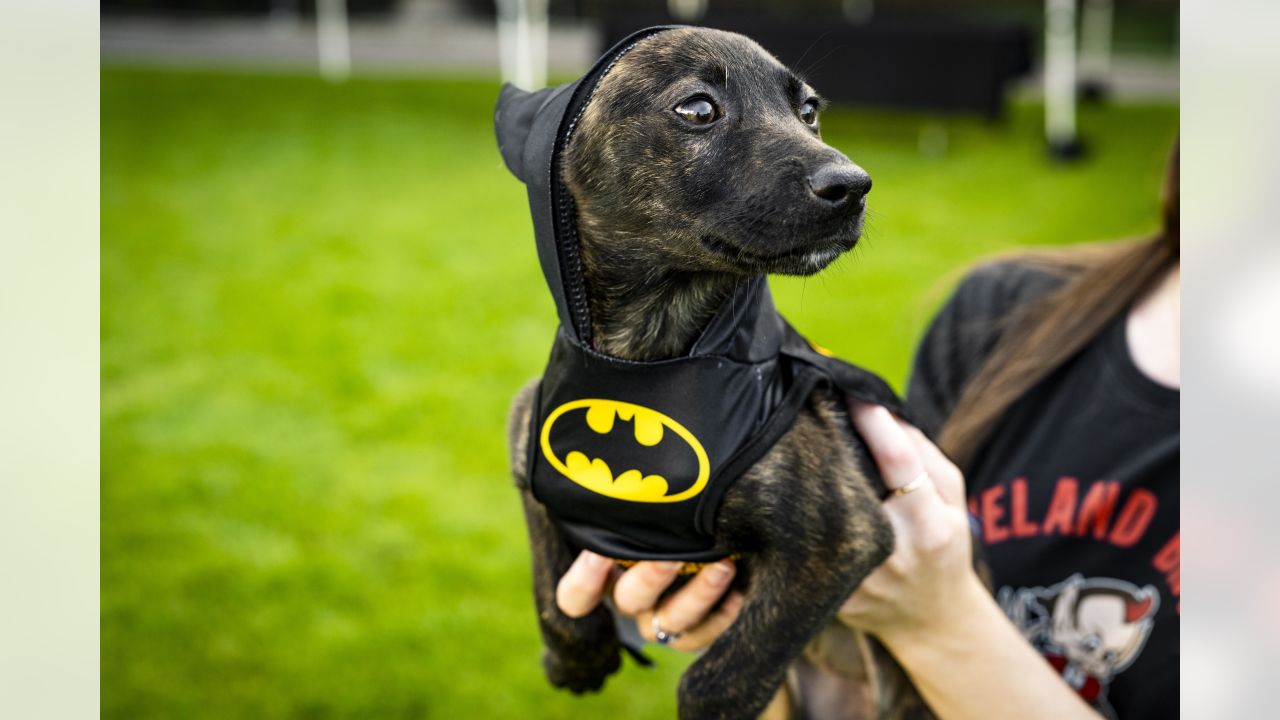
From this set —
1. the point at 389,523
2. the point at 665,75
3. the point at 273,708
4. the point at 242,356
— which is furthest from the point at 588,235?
the point at 242,356

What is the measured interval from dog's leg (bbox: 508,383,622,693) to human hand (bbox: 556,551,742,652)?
0.03 meters

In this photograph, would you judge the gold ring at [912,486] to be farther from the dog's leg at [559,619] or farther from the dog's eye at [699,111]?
the dog's eye at [699,111]

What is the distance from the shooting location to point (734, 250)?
1.18 metres

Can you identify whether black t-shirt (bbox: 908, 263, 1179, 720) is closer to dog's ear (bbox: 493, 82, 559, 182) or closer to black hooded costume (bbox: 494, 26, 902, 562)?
black hooded costume (bbox: 494, 26, 902, 562)

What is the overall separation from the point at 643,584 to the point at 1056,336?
1078 millimetres

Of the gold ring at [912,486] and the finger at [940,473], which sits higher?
the gold ring at [912,486]

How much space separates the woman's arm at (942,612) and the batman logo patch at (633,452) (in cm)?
38

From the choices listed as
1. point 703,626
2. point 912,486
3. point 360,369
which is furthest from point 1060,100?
point 703,626

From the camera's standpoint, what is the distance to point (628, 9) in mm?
7719

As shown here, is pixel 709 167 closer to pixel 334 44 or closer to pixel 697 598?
pixel 697 598

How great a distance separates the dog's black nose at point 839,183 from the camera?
3.64 ft

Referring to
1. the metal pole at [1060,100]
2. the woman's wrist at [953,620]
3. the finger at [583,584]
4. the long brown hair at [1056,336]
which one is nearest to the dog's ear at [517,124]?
the finger at [583,584]

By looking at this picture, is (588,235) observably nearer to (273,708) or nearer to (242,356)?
(273,708)
